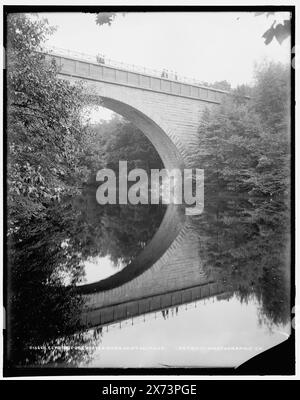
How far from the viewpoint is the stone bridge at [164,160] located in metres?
2.88

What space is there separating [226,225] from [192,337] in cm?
477

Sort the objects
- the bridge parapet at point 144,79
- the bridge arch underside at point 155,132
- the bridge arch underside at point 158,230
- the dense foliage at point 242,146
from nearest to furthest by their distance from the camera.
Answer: the bridge arch underside at point 158,230 → the dense foliage at point 242,146 → the bridge parapet at point 144,79 → the bridge arch underside at point 155,132

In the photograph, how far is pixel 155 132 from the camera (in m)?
13.1

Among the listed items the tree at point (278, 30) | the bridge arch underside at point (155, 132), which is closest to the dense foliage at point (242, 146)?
the bridge arch underside at point (155, 132)

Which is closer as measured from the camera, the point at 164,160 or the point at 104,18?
the point at 104,18

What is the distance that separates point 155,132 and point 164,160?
3.17ft

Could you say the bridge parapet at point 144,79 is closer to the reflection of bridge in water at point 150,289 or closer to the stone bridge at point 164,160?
the stone bridge at point 164,160

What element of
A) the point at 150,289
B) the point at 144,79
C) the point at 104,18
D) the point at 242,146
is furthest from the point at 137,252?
the point at 144,79

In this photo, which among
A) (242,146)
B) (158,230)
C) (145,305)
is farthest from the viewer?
(242,146)

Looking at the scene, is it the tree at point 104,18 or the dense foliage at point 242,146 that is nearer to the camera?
the tree at point 104,18

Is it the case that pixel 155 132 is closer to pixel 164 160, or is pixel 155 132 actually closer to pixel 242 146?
pixel 164 160

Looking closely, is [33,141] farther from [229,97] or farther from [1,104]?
[229,97]

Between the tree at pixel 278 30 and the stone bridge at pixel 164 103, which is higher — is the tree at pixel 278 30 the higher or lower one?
the lower one
